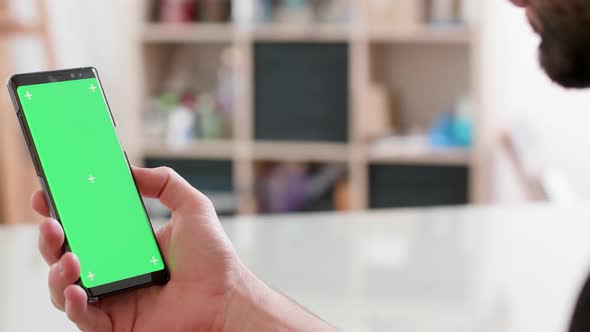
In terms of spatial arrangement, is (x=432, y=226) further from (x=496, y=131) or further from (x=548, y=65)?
(x=496, y=131)

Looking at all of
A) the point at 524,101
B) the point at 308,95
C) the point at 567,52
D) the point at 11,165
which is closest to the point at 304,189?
the point at 308,95

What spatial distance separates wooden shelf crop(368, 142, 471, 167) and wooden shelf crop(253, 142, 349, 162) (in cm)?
12

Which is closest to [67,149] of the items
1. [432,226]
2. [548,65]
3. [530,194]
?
[548,65]

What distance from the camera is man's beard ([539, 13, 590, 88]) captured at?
1.65ft

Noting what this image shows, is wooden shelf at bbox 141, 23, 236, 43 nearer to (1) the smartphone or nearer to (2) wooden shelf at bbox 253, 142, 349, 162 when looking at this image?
(2) wooden shelf at bbox 253, 142, 349, 162

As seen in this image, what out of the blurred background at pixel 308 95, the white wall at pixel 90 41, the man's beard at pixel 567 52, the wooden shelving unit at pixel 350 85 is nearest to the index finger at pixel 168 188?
the man's beard at pixel 567 52

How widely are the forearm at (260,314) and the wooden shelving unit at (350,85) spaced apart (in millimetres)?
2273

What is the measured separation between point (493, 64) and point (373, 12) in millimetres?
447

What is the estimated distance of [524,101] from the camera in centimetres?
297

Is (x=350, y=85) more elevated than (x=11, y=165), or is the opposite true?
(x=350, y=85)

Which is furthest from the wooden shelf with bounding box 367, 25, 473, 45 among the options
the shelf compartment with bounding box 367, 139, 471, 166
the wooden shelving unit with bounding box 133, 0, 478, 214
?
the shelf compartment with bounding box 367, 139, 471, 166

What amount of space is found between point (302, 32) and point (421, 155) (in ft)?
1.97

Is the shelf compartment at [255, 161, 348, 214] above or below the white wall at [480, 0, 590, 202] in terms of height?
below

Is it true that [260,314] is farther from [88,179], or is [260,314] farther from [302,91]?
[302,91]
